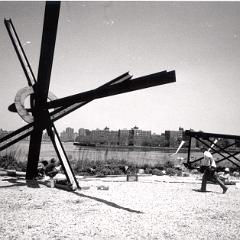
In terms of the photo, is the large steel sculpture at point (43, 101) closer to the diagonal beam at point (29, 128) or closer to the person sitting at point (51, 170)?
the diagonal beam at point (29, 128)

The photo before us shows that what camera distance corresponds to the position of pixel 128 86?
598 centimetres

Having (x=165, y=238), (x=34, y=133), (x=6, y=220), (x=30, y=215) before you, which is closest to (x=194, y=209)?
(x=165, y=238)

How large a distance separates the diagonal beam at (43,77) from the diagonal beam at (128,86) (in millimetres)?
918

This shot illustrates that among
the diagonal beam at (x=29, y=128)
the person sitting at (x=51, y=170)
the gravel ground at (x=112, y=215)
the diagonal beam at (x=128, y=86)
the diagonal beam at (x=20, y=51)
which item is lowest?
the gravel ground at (x=112, y=215)

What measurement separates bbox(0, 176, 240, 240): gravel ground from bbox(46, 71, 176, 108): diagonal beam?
8.25ft

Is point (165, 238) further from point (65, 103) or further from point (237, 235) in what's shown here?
point (65, 103)

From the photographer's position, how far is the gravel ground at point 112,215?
4336 millimetres

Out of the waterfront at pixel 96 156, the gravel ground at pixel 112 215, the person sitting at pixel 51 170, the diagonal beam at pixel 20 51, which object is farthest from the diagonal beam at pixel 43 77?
the waterfront at pixel 96 156

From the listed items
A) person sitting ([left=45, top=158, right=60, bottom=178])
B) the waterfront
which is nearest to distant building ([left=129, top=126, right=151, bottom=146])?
the waterfront

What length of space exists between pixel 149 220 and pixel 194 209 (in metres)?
1.68

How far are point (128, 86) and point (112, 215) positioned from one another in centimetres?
266

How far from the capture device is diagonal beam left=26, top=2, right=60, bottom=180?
6.34 m

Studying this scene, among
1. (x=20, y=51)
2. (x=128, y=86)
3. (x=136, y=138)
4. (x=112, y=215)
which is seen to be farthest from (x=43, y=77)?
(x=136, y=138)

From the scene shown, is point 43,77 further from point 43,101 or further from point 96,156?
point 96,156
